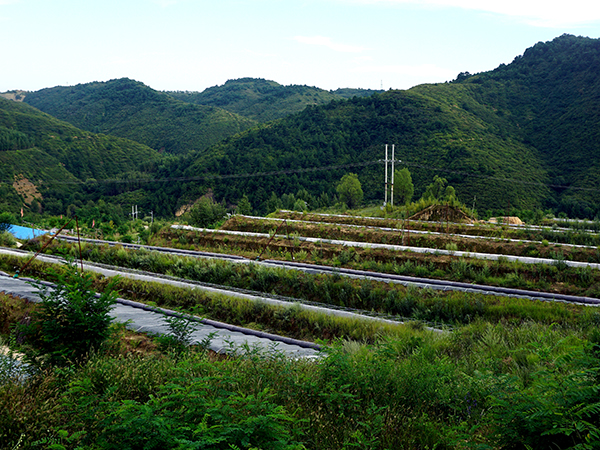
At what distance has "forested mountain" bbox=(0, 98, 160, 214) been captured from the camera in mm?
72875

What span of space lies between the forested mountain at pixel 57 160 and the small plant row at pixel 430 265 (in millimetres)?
60362

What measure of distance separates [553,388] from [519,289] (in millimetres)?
9281

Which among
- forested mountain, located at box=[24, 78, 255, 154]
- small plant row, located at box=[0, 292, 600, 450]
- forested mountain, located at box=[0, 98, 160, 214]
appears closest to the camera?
small plant row, located at box=[0, 292, 600, 450]

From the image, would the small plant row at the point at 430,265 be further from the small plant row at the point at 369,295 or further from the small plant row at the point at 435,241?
the small plant row at the point at 435,241

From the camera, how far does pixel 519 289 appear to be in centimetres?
1157

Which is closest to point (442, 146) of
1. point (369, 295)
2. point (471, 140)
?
point (471, 140)

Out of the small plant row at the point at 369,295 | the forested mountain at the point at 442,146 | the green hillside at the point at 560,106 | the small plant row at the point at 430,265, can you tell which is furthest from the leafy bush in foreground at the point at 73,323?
the green hillside at the point at 560,106

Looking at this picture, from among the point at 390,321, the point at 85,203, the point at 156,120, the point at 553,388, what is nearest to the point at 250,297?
the point at 390,321

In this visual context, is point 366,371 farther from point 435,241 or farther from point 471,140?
point 471,140

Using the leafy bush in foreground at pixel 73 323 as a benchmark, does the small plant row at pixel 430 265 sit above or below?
below

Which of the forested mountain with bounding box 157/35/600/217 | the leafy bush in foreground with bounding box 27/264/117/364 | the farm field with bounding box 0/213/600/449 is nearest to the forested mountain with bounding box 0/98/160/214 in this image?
the forested mountain with bounding box 157/35/600/217

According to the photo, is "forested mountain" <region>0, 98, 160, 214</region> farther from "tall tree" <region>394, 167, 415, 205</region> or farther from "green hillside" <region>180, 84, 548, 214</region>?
"tall tree" <region>394, 167, 415, 205</region>

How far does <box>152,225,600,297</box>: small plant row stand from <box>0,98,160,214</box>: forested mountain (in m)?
60.4

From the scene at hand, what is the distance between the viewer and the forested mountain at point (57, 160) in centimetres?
7288
